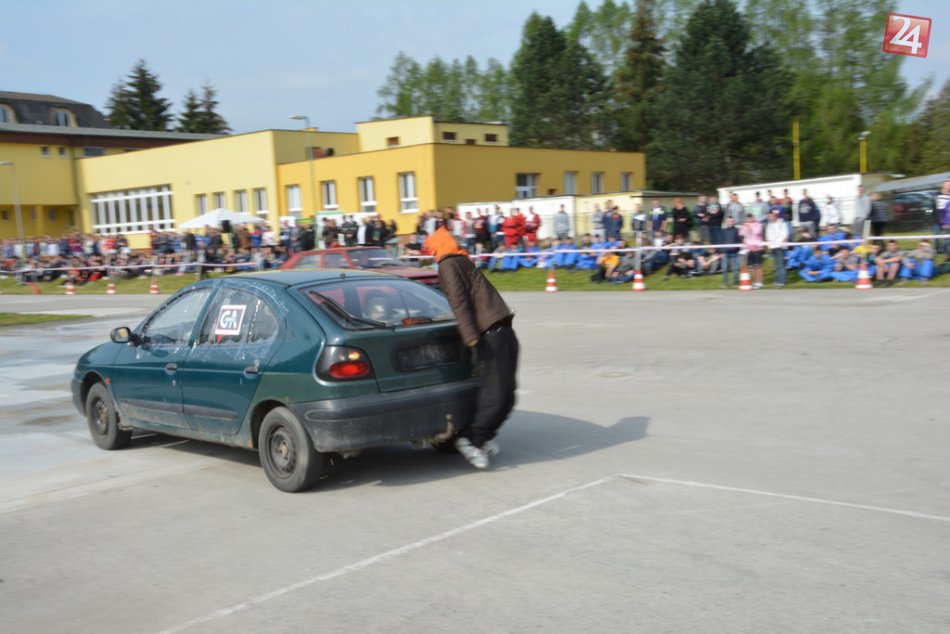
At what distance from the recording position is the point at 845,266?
21.4 metres

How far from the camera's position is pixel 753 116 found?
192 ft

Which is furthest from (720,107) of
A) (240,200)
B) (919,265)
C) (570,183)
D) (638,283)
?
(919,265)

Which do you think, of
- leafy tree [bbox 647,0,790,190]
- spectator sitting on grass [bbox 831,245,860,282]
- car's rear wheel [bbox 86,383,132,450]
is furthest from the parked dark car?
leafy tree [bbox 647,0,790,190]

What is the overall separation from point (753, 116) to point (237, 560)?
58.1 metres

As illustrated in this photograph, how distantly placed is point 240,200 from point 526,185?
16267 millimetres

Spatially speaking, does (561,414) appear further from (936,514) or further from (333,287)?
(936,514)

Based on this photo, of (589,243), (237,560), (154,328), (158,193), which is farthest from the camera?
(158,193)

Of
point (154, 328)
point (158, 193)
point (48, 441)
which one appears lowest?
point (48, 441)

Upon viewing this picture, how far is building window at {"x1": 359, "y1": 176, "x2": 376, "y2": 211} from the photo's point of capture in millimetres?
45906

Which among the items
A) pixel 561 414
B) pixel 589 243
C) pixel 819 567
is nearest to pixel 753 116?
pixel 589 243

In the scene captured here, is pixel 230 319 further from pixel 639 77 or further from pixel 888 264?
pixel 639 77

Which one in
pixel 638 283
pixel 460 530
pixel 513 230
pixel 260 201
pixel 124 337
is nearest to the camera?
pixel 460 530

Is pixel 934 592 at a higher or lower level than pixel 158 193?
lower

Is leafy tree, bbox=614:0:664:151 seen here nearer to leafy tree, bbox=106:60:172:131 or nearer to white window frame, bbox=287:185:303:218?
white window frame, bbox=287:185:303:218
